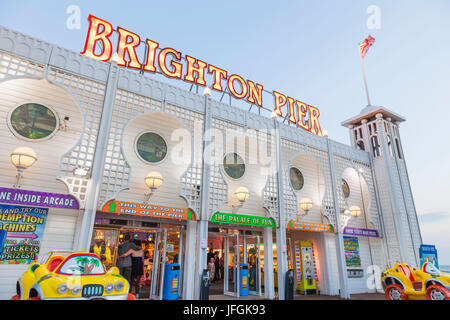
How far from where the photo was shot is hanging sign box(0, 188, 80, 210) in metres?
6.93

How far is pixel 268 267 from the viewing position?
37.8ft

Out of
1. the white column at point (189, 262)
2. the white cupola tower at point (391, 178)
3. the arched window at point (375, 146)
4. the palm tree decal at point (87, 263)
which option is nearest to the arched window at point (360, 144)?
the white cupola tower at point (391, 178)

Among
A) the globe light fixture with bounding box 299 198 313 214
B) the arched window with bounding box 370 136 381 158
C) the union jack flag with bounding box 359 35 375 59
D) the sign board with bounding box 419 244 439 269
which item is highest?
the union jack flag with bounding box 359 35 375 59

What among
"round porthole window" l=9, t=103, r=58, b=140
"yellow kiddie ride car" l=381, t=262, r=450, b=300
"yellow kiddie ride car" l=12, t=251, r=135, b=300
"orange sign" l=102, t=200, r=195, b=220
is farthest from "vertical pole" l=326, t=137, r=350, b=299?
"round porthole window" l=9, t=103, r=58, b=140

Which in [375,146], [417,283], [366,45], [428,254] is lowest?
[417,283]

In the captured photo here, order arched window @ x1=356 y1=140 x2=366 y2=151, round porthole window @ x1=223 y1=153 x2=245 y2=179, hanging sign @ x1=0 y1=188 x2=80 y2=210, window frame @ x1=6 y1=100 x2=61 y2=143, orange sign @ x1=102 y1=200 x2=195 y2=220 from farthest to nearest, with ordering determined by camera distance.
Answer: arched window @ x1=356 y1=140 x2=366 y2=151 → round porthole window @ x1=223 y1=153 x2=245 y2=179 → orange sign @ x1=102 y1=200 x2=195 y2=220 → window frame @ x1=6 y1=100 x2=61 y2=143 → hanging sign @ x1=0 y1=188 x2=80 y2=210

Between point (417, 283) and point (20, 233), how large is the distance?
37.7 ft

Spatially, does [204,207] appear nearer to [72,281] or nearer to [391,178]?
[72,281]

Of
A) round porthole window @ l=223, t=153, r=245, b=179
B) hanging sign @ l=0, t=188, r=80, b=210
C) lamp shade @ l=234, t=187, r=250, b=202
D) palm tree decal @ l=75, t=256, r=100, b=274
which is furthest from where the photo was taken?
round porthole window @ l=223, t=153, r=245, b=179

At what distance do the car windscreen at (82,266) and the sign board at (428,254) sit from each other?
41.0 feet

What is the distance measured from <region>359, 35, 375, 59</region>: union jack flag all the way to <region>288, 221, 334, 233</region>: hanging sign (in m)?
11.8

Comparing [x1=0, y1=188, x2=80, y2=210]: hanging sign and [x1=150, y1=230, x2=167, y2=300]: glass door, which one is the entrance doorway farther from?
[x1=0, y1=188, x2=80, y2=210]: hanging sign

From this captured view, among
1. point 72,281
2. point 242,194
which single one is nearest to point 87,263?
point 72,281
